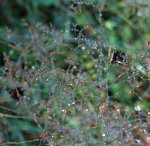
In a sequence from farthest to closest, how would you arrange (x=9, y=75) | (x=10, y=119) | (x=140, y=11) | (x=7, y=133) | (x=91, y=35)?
(x=91, y=35) < (x=140, y=11) < (x=10, y=119) < (x=7, y=133) < (x=9, y=75)

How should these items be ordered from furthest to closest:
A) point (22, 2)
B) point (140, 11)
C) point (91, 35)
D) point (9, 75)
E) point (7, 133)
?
1. point (22, 2)
2. point (91, 35)
3. point (140, 11)
4. point (7, 133)
5. point (9, 75)

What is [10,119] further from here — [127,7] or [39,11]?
[127,7]

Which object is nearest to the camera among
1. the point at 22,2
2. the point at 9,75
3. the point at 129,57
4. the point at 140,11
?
the point at 129,57

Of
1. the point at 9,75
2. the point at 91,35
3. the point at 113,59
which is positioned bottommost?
the point at 9,75

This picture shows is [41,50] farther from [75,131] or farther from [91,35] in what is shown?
[75,131]

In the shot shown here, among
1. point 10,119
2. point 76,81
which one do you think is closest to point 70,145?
point 76,81

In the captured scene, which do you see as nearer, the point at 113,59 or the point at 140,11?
the point at 113,59

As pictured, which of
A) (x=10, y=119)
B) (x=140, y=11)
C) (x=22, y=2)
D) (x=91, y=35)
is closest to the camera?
(x=10, y=119)

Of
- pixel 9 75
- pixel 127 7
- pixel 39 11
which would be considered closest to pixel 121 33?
pixel 127 7

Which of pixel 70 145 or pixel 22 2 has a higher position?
pixel 22 2
